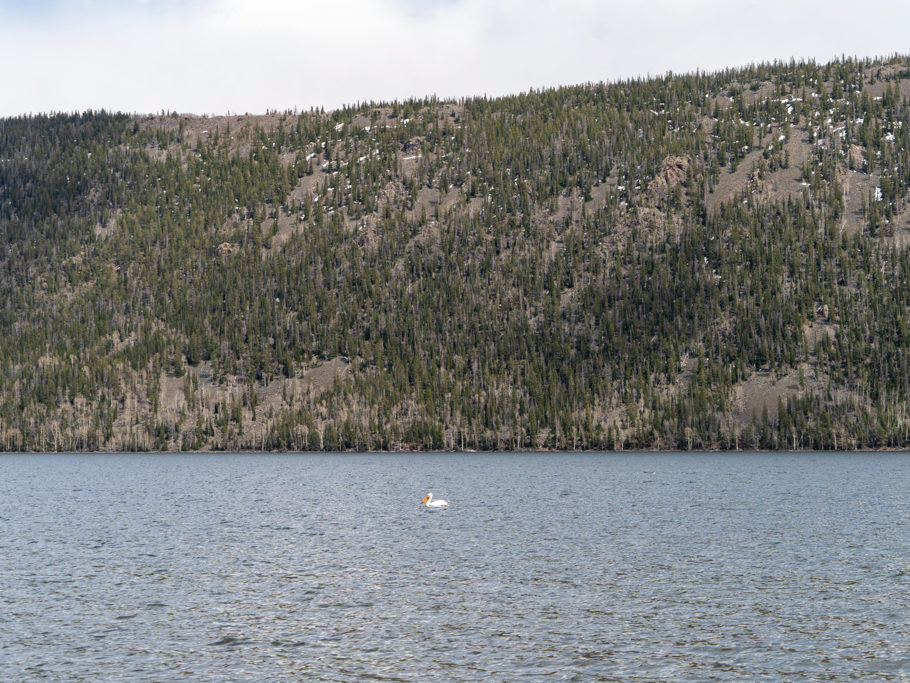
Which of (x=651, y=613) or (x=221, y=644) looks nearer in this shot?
(x=221, y=644)

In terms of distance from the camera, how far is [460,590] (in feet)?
165

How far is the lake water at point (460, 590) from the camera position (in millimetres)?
37062

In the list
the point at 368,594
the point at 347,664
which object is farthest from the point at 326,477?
the point at 347,664

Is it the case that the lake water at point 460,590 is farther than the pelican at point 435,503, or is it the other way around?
the pelican at point 435,503

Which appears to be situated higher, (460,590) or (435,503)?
(435,503)

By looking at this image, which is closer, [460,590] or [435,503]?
[460,590]

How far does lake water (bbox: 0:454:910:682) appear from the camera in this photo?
3706 centimetres

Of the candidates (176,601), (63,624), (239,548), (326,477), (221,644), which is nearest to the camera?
(221,644)

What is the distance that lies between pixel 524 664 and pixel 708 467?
14869cm

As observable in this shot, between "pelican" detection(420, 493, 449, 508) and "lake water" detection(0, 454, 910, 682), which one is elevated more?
"pelican" detection(420, 493, 449, 508)

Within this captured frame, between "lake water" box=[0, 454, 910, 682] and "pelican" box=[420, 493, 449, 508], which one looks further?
"pelican" box=[420, 493, 449, 508]

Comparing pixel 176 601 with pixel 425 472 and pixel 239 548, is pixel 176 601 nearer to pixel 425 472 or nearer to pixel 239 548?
pixel 239 548

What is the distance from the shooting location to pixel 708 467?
178250 millimetres

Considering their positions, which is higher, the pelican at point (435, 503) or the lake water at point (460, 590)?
the pelican at point (435, 503)
